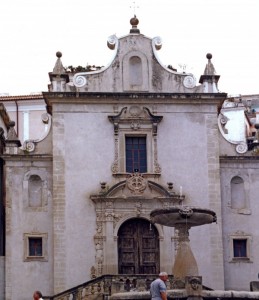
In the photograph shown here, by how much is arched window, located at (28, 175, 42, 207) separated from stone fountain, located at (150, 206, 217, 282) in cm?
997

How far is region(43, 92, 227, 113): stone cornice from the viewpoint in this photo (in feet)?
124

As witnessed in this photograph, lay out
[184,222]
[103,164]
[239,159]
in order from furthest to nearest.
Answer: [239,159] → [103,164] → [184,222]

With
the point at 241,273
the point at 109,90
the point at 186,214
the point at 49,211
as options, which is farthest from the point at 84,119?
the point at 186,214

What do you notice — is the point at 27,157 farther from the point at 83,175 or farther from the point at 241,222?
Answer: the point at 241,222

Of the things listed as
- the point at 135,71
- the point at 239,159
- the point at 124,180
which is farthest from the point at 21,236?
the point at 239,159

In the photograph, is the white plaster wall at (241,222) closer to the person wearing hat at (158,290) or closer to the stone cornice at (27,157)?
the stone cornice at (27,157)

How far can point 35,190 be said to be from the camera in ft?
124

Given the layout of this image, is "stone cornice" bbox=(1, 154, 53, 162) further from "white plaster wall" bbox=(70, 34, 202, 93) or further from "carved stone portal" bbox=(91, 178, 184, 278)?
"white plaster wall" bbox=(70, 34, 202, 93)

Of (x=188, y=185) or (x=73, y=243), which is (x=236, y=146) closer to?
(x=188, y=185)

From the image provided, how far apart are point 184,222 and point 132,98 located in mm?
10836

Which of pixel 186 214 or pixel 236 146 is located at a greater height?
pixel 236 146

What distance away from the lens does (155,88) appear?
38562mm

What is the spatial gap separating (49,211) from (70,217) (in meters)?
0.99

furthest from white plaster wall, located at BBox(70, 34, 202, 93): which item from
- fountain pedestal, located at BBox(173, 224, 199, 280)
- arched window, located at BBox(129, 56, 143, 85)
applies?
fountain pedestal, located at BBox(173, 224, 199, 280)
